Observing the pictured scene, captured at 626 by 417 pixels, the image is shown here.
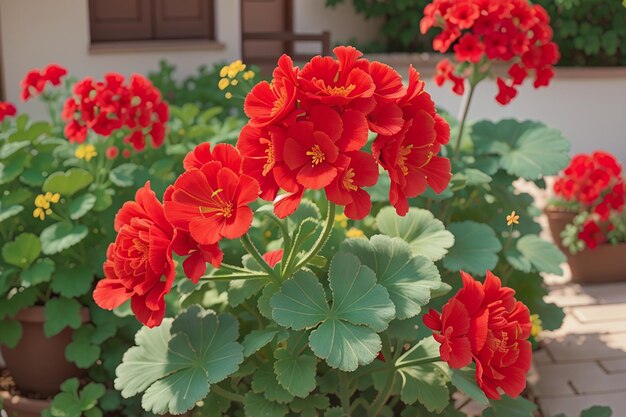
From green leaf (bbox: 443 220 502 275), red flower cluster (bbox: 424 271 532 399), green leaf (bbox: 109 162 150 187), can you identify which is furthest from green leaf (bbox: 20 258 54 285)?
red flower cluster (bbox: 424 271 532 399)

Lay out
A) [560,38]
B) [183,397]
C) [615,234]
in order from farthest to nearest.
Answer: [560,38]
[615,234]
[183,397]

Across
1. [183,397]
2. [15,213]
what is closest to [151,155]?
[15,213]

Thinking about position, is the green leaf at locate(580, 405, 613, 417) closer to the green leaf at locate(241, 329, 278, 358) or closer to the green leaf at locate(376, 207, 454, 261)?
the green leaf at locate(376, 207, 454, 261)

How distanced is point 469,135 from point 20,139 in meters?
1.45

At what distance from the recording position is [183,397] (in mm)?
1731

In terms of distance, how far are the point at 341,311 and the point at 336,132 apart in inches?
13.5

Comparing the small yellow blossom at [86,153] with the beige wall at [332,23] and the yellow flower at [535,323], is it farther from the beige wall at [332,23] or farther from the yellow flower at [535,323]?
the beige wall at [332,23]

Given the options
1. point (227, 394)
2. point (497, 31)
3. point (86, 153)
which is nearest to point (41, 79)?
point (86, 153)

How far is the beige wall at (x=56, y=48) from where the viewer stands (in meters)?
6.00

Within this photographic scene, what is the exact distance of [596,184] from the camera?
3.83 m

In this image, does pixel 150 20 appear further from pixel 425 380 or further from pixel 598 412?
pixel 425 380

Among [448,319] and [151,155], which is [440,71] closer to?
[151,155]

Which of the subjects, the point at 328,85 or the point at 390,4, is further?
the point at 390,4

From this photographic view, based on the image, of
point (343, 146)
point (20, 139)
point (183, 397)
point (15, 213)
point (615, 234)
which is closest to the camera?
point (343, 146)
